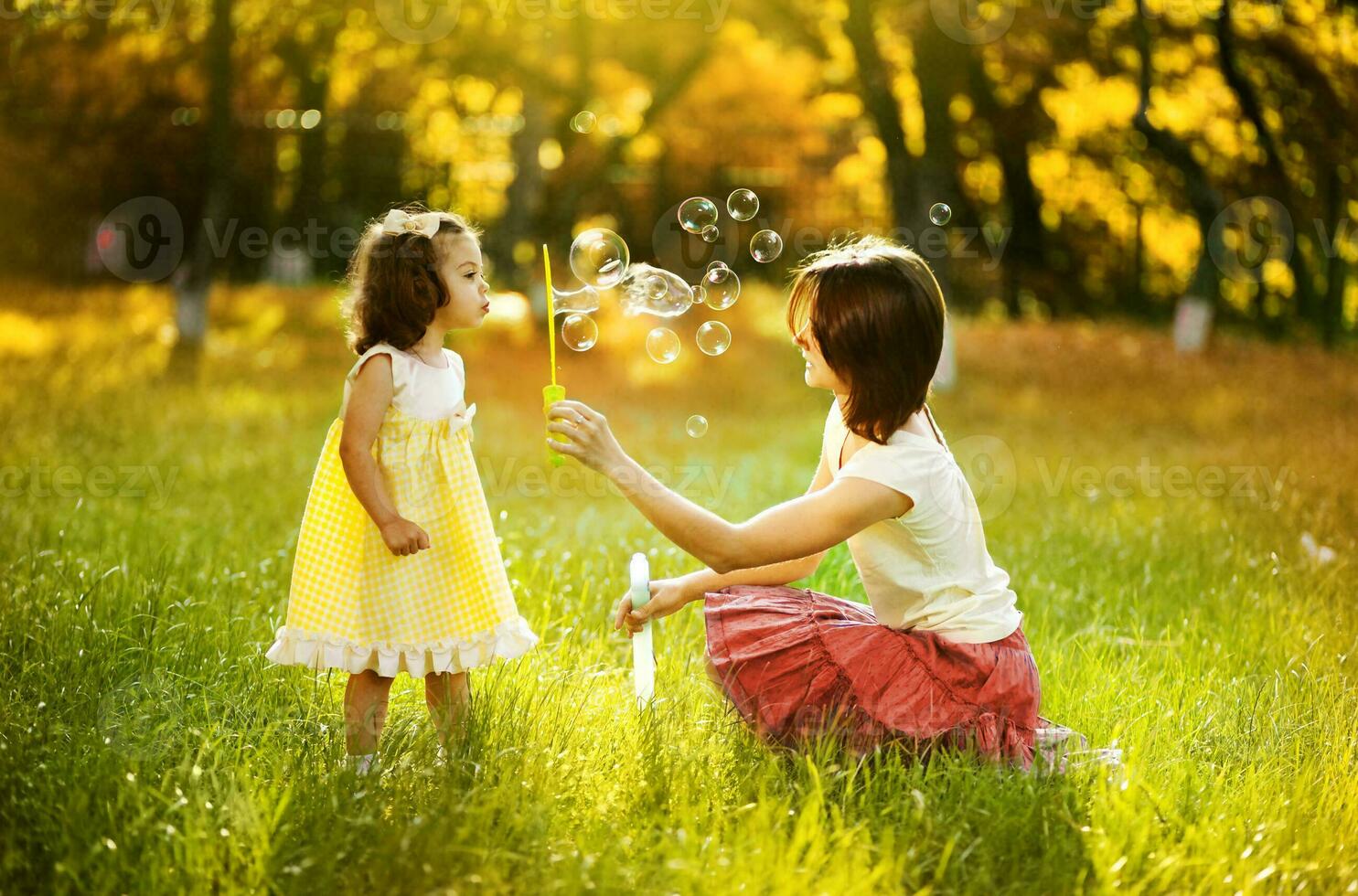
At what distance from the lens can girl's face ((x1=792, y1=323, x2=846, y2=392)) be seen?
321cm

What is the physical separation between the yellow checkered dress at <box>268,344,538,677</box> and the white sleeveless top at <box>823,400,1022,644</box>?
3.08ft

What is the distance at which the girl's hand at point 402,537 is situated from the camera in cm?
319

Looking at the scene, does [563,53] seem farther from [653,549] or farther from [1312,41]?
[653,549]

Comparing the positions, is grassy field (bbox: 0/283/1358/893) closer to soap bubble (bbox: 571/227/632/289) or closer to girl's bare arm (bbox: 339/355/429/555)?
girl's bare arm (bbox: 339/355/429/555)

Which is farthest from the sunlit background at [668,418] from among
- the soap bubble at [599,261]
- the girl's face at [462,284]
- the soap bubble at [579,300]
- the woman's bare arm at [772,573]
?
the girl's face at [462,284]

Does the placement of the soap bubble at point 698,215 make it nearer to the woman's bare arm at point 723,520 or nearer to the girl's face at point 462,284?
the girl's face at point 462,284

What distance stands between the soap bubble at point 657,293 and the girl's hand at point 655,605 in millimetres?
853

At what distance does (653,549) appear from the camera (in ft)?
17.7

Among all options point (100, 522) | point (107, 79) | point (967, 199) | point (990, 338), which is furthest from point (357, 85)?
point (100, 522)

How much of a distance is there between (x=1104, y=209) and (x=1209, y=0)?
437 inches

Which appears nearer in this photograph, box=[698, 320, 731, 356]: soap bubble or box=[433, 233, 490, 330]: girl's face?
box=[433, 233, 490, 330]: girl's face

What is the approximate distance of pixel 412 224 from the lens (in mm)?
3336

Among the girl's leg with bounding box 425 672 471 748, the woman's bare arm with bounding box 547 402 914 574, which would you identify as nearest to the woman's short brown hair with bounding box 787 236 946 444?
the woman's bare arm with bounding box 547 402 914 574

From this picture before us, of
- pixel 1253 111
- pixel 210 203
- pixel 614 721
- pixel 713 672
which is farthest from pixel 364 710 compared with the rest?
pixel 1253 111
